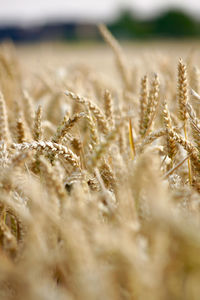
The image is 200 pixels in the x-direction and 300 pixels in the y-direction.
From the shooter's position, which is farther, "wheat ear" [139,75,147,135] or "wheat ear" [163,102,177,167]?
"wheat ear" [139,75,147,135]

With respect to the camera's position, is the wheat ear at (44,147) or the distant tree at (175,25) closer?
the wheat ear at (44,147)

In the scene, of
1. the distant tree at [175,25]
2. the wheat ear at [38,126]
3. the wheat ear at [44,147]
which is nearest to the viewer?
the wheat ear at [44,147]

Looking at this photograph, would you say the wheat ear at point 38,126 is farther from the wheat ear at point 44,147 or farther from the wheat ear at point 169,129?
the wheat ear at point 169,129

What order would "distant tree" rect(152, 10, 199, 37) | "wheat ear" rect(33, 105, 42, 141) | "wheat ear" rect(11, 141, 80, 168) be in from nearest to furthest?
Answer: "wheat ear" rect(11, 141, 80, 168) → "wheat ear" rect(33, 105, 42, 141) → "distant tree" rect(152, 10, 199, 37)

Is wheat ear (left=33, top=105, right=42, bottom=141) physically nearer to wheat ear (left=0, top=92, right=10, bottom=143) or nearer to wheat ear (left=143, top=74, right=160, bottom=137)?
wheat ear (left=0, top=92, right=10, bottom=143)

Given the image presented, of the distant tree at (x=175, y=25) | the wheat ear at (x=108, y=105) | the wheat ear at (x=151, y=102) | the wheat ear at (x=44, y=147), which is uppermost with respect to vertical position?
the distant tree at (x=175, y=25)

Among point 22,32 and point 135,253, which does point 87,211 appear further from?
point 22,32

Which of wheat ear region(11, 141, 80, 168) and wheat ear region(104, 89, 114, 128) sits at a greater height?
wheat ear region(104, 89, 114, 128)

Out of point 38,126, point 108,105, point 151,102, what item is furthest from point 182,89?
point 38,126

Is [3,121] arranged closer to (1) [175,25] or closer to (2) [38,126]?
(2) [38,126]

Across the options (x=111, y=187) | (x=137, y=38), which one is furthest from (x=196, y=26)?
(x=111, y=187)

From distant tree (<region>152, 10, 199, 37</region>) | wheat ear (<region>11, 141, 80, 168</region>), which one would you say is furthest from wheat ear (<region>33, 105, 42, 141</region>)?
distant tree (<region>152, 10, 199, 37</region>)

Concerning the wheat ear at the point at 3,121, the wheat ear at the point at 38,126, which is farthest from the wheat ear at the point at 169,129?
the wheat ear at the point at 3,121
